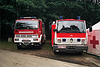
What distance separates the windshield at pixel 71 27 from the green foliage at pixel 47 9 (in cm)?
1193

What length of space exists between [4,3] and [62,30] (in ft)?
49.9

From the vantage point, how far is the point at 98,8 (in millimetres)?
25188

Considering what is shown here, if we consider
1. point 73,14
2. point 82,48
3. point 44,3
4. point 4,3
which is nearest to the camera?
point 82,48

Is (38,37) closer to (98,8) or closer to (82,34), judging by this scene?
(82,34)

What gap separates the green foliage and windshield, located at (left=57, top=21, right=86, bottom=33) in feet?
39.2

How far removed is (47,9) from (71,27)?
16.2 m

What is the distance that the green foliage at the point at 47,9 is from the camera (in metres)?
22.3

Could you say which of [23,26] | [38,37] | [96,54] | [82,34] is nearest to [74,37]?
[82,34]

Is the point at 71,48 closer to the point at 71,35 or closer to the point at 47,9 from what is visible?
the point at 71,35

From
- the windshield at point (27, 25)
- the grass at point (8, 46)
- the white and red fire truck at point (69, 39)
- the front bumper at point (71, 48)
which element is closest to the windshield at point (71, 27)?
the white and red fire truck at point (69, 39)

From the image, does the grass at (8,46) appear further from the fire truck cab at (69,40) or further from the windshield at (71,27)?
the windshield at (71,27)

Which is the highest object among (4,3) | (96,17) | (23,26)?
(4,3)

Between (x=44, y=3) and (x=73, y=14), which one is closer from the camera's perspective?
(x=44, y=3)

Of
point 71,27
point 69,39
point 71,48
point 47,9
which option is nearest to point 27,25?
point 71,27
